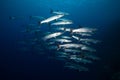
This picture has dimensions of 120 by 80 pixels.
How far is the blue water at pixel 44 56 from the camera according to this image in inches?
691

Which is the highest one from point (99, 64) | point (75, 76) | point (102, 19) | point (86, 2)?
point (86, 2)

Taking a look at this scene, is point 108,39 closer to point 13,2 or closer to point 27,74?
point 27,74

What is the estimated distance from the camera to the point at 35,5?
35344 millimetres

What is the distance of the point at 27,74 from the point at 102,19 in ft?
51.7

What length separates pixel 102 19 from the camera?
31.9 m

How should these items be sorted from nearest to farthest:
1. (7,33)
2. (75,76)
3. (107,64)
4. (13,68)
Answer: (107,64) < (75,76) < (13,68) < (7,33)

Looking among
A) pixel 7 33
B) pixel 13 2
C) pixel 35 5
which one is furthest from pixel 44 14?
pixel 7 33

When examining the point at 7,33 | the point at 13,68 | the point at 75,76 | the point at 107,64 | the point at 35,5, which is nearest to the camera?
the point at 107,64

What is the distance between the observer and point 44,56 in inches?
887

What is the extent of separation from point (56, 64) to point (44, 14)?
17.7 meters

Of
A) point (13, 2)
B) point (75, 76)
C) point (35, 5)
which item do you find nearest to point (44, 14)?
point (35, 5)

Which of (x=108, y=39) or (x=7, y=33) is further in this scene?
(x=7, y=33)

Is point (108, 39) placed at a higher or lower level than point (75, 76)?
higher

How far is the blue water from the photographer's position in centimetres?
1756
